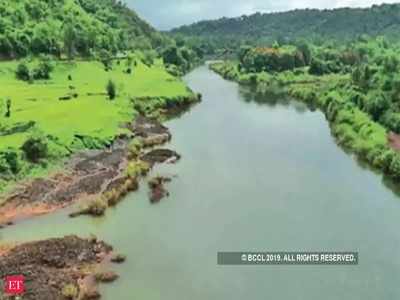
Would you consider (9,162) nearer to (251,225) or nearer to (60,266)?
(60,266)

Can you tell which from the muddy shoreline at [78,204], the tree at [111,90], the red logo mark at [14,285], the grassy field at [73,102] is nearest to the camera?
the red logo mark at [14,285]

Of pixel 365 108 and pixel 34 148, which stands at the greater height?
pixel 34 148

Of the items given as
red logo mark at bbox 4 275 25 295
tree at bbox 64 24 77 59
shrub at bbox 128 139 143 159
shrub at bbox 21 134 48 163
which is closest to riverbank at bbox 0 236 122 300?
red logo mark at bbox 4 275 25 295

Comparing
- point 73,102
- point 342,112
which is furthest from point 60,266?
point 342,112

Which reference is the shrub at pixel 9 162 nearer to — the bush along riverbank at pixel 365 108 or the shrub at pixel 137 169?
the shrub at pixel 137 169

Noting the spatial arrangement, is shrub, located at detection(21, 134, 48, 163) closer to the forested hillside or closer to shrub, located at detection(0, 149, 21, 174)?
shrub, located at detection(0, 149, 21, 174)

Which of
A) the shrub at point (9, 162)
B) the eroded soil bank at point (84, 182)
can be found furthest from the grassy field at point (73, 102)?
the eroded soil bank at point (84, 182)

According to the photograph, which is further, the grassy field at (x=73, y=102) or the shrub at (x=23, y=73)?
the shrub at (x=23, y=73)

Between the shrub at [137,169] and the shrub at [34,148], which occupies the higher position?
the shrub at [34,148]

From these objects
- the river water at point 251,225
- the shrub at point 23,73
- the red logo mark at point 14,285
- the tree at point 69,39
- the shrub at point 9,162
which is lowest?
the river water at point 251,225
